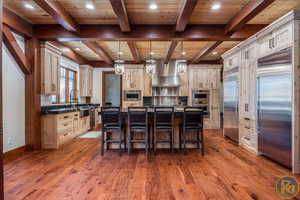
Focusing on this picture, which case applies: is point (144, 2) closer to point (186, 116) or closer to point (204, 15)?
point (204, 15)

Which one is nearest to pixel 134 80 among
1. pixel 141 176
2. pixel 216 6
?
pixel 216 6

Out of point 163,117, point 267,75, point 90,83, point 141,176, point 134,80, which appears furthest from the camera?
point 90,83

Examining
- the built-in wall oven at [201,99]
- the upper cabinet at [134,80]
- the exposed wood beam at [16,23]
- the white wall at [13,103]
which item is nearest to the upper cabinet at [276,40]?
the built-in wall oven at [201,99]

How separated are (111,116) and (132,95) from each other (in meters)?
3.35

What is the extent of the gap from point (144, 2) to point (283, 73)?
269 centimetres

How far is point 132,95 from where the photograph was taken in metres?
6.88

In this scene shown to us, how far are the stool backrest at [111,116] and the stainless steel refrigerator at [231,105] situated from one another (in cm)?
312

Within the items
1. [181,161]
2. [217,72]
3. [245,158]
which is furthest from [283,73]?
[217,72]

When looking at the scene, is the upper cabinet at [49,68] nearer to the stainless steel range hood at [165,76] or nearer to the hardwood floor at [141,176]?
the hardwood floor at [141,176]

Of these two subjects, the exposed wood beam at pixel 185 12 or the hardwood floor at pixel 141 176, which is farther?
the exposed wood beam at pixel 185 12

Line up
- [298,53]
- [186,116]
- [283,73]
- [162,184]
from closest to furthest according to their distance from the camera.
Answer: [162,184] → [298,53] → [283,73] → [186,116]

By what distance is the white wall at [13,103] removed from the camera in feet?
11.1

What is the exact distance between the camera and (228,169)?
2855 millimetres

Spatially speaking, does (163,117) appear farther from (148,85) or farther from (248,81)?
(148,85)
